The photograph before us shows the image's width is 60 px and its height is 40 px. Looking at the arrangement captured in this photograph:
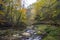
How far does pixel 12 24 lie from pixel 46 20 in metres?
8.01

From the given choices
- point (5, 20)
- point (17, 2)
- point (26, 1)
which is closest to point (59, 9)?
point (26, 1)

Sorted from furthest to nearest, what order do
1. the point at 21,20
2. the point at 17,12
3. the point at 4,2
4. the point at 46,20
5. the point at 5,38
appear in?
the point at 46,20 < the point at 21,20 < the point at 17,12 < the point at 4,2 < the point at 5,38

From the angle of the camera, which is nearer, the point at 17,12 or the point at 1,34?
the point at 1,34

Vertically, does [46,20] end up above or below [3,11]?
below

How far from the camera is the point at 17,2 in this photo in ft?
56.0

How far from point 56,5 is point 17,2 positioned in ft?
16.8

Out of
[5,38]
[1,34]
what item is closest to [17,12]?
[1,34]

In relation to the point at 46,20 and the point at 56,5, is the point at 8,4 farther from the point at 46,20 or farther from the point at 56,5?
the point at 46,20

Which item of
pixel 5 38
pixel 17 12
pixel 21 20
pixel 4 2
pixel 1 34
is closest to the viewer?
pixel 5 38

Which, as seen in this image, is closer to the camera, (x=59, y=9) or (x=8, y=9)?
(x=8, y=9)

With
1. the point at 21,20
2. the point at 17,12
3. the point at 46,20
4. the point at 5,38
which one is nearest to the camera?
the point at 5,38

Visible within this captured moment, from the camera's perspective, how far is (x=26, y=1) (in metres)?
18.5

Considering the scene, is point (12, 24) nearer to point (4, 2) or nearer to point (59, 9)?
point (4, 2)

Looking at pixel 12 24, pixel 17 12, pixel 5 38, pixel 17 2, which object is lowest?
pixel 5 38
